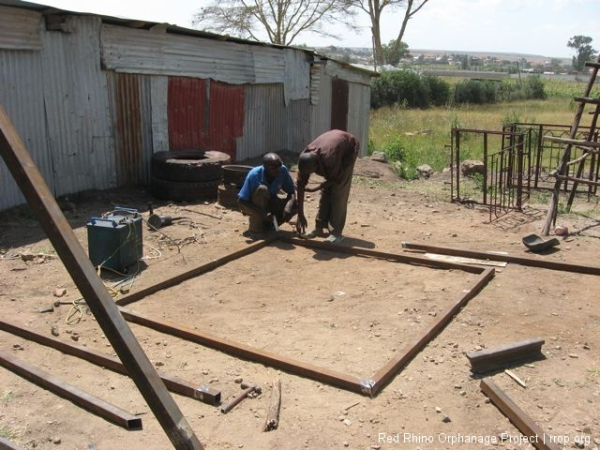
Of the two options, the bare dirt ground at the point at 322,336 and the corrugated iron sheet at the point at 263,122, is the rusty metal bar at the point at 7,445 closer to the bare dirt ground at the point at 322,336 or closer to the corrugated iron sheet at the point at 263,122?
the bare dirt ground at the point at 322,336

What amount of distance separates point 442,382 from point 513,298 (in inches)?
77.7

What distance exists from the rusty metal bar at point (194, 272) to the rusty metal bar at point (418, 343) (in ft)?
8.89

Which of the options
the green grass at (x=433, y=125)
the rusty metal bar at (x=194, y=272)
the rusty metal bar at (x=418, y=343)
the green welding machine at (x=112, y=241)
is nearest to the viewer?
the rusty metal bar at (x=418, y=343)

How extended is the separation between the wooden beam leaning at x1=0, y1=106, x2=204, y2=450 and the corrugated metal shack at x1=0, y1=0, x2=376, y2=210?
21.3 feet

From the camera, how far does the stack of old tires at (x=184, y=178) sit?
31.6 feet

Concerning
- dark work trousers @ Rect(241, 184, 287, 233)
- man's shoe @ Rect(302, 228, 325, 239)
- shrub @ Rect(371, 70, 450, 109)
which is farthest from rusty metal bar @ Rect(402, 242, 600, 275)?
shrub @ Rect(371, 70, 450, 109)

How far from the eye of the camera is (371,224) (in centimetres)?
876

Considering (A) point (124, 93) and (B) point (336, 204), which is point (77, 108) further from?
(B) point (336, 204)

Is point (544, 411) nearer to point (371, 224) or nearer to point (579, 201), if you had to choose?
point (371, 224)

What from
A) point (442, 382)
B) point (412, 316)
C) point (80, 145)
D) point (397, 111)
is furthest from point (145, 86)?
point (397, 111)

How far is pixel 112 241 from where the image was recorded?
6203 millimetres

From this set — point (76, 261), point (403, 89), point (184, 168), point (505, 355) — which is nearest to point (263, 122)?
point (184, 168)

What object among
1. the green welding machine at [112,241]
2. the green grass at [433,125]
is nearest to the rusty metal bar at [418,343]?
the green welding machine at [112,241]

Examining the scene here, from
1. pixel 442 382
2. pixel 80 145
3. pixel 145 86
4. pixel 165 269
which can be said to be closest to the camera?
pixel 442 382
